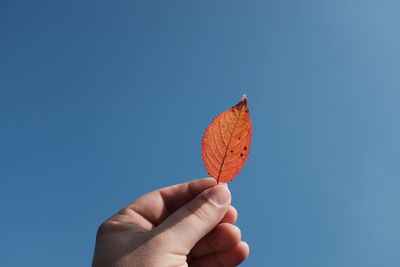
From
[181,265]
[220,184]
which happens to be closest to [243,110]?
[220,184]

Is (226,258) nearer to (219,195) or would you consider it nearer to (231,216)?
(231,216)

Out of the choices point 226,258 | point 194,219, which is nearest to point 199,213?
point 194,219

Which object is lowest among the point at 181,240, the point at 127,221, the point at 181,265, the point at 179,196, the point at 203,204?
the point at 181,265

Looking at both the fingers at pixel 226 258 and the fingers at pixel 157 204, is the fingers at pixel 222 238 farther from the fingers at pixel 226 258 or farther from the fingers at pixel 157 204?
the fingers at pixel 157 204

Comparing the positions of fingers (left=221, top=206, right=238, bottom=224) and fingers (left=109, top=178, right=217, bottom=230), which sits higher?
fingers (left=109, top=178, right=217, bottom=230)

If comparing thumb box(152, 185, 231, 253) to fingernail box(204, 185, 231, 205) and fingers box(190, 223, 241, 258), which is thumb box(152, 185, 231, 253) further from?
fingers box(190, 223, 241, 258)

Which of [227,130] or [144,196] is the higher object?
[144,196]

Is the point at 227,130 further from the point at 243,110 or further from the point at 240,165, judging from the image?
the point at 240,165

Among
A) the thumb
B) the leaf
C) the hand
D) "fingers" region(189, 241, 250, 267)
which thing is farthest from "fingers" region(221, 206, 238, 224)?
the leaf
